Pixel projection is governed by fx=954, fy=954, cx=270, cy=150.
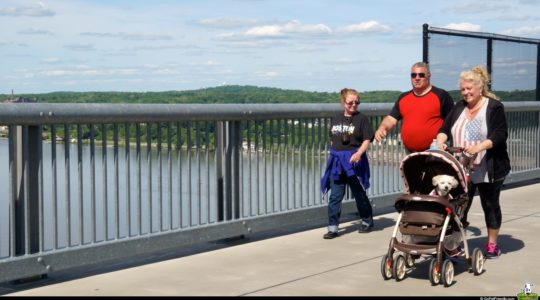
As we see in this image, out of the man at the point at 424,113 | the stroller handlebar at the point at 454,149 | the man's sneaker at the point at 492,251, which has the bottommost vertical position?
the man's sneaker at the point at 492,251

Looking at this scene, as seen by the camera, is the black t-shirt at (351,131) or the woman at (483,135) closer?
the woman at (483,135)

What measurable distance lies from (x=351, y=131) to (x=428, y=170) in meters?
1.95

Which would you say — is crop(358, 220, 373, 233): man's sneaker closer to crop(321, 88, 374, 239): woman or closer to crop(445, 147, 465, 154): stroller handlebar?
crop(321, 88, 374, 239): woman

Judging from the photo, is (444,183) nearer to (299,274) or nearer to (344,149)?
(299,274)

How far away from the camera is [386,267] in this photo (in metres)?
7.18

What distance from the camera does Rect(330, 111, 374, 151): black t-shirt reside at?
372 inches

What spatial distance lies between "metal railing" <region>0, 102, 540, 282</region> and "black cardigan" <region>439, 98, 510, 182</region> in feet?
6.15

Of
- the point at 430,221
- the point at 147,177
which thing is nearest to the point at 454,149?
the point at 430,221

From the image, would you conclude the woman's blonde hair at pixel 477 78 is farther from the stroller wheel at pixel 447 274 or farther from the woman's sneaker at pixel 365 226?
the woman's sneaker at pixel 365 226

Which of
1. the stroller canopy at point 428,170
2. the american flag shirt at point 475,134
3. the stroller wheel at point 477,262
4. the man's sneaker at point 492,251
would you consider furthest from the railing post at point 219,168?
the stroller wheel at point 477,262

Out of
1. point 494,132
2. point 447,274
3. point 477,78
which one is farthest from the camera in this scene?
point 477,78

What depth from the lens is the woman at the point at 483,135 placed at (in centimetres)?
798

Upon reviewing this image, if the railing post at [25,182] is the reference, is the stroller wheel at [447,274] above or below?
below

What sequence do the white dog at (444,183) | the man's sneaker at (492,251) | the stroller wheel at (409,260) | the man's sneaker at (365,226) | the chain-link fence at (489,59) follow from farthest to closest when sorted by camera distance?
the chain-link fence at (489,59), the man's sneaker at (365,226), the man's sneaker at (492,251), the stroller wheel at (409,260), the white dog at (444,183)
